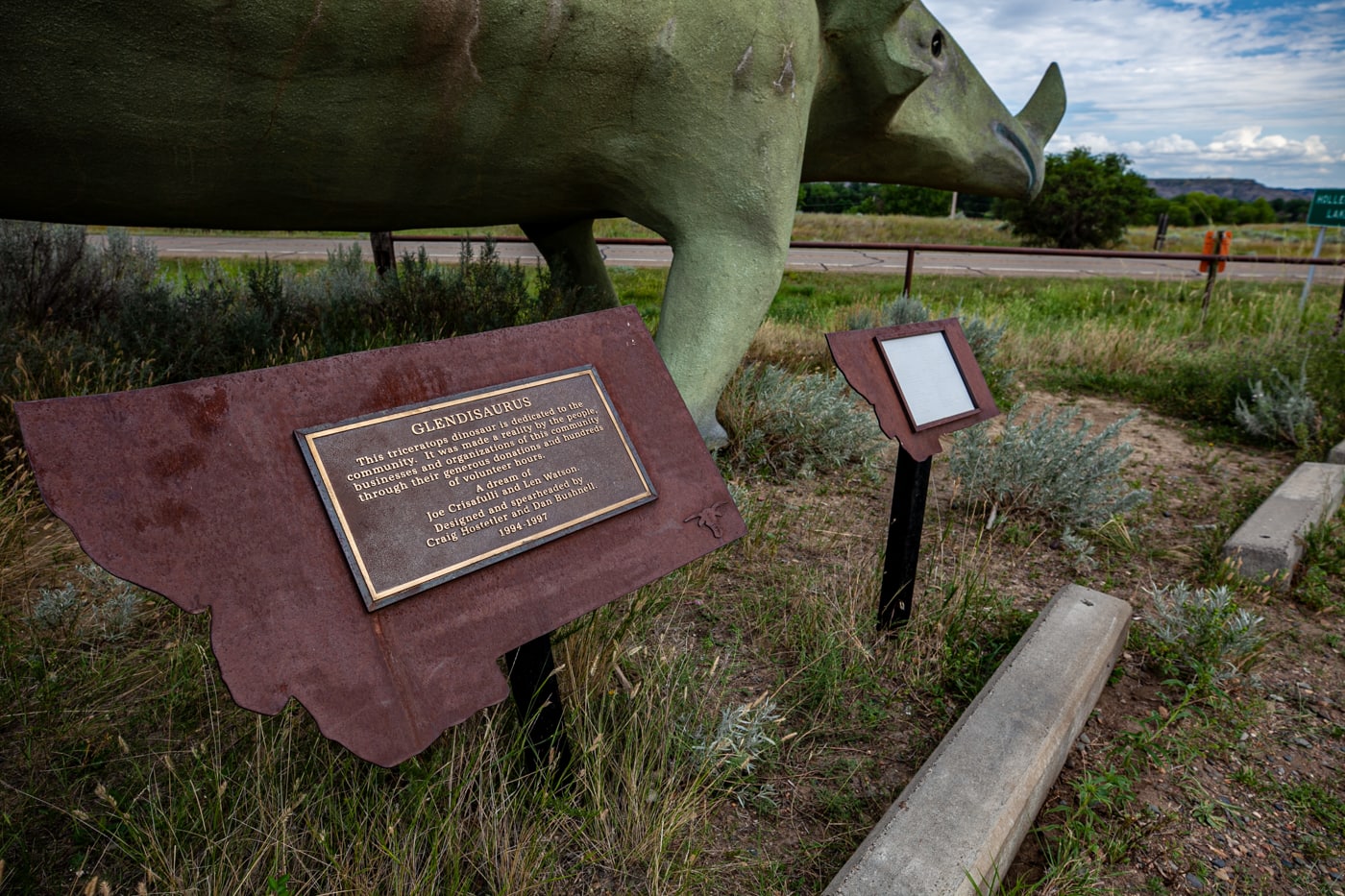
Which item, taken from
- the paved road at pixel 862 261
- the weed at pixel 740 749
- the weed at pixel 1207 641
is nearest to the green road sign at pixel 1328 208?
the paved road at pixel 862 261

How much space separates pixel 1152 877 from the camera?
70.7 inches

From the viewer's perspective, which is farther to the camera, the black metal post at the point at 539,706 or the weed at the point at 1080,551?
the weed at the point at 1080,551

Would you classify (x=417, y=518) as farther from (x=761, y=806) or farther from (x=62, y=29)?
(x=62, y=29)

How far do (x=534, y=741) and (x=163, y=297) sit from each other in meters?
3.88

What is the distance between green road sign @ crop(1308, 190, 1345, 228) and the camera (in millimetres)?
8812

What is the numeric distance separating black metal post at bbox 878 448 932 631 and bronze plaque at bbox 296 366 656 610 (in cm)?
106

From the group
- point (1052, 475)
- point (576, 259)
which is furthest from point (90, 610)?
point (1052, 475)

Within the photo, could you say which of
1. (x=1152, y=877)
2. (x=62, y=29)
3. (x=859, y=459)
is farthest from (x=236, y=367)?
(x=1152, y=877)

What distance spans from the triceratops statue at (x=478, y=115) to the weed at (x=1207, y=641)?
1.59 metres

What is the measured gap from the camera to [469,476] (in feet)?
4.71

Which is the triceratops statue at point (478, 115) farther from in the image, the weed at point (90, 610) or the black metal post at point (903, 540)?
the weed at point (90, 610)

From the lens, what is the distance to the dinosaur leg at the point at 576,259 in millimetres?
4715

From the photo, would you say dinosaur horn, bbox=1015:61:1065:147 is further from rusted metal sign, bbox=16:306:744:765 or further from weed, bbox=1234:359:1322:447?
rusted metal sign, bbox=16:306:744:765

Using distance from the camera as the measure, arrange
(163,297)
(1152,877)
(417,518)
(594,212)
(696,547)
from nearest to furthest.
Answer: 1. (417,518)
2. (696,547)
3. (1152,877)
4. (594,212)
5. (163,297)
